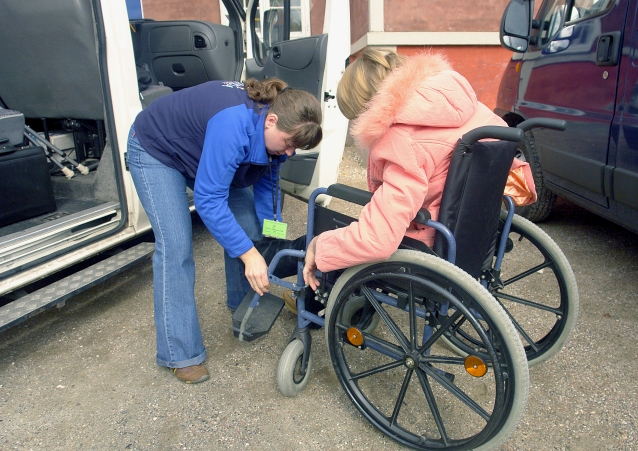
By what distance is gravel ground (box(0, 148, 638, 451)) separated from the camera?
1.75 m

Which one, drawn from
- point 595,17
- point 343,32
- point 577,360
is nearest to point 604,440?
point 577,360

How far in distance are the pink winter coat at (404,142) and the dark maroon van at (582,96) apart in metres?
1.28

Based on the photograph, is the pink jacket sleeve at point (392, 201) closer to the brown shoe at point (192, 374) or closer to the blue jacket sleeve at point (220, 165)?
the blue jacket sleeve at point (220, 165)

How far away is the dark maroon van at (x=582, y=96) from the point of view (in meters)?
2.34

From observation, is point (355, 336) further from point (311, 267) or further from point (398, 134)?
point (398, 134)

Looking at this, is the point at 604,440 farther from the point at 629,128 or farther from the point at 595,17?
the point at 595,17

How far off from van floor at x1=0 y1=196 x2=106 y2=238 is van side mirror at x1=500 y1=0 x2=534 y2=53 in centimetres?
280

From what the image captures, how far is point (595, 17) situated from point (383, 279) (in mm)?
2161

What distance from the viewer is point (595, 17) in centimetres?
260

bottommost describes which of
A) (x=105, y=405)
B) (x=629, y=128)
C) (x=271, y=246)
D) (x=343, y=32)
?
(x=105, y=405)

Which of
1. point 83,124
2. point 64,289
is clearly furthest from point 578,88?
point 83,124

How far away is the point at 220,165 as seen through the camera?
170 cm

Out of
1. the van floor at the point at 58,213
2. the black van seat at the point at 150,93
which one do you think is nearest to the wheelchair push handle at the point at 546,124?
the black van seat at the point at 150,93

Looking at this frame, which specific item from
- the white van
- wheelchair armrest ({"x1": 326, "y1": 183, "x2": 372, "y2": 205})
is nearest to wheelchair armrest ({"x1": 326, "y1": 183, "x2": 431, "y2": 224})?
wheelchair armrest ({"x1": 326, "y1": 183, "x2": 372, "y2": 205})
